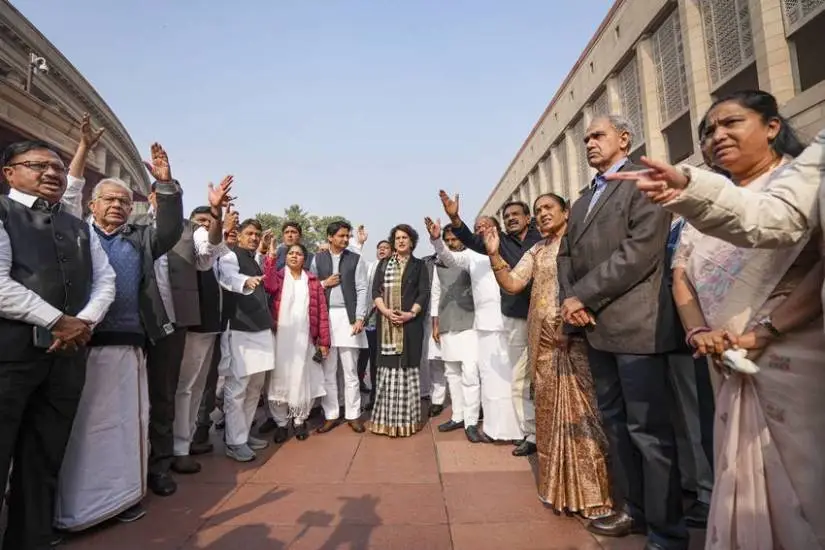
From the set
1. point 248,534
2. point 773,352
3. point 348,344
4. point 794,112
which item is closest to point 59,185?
point 248,534

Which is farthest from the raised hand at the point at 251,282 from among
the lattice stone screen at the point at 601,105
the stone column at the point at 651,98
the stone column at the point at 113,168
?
the stone column at the point at 113,168

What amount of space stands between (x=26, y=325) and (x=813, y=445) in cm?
313

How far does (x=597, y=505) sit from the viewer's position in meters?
2.38

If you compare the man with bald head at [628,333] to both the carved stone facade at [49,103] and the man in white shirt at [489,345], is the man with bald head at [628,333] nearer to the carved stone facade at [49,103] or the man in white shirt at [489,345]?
the man in white shirt at [489,345]

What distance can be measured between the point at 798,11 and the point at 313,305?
1016 cm

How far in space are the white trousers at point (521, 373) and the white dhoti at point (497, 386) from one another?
0.39 feet

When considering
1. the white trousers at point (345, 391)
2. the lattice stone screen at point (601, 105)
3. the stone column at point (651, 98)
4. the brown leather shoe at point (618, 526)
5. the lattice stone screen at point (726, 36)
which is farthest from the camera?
the lattice stone screen at point (601, 105)

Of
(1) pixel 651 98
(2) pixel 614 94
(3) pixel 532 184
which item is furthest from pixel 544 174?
(1) pixel 651 98

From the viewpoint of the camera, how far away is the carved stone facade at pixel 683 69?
8.25 metres

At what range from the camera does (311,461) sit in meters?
3.49

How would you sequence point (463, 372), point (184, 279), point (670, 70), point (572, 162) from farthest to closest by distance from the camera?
point (572, 162), point (670, 70), point (463, 372), point (184, 279)

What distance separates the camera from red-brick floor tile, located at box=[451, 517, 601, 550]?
2.15m

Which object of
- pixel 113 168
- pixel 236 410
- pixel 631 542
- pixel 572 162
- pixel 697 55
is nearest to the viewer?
pixel 631 542

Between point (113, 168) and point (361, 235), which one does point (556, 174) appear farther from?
point (113, 168)
